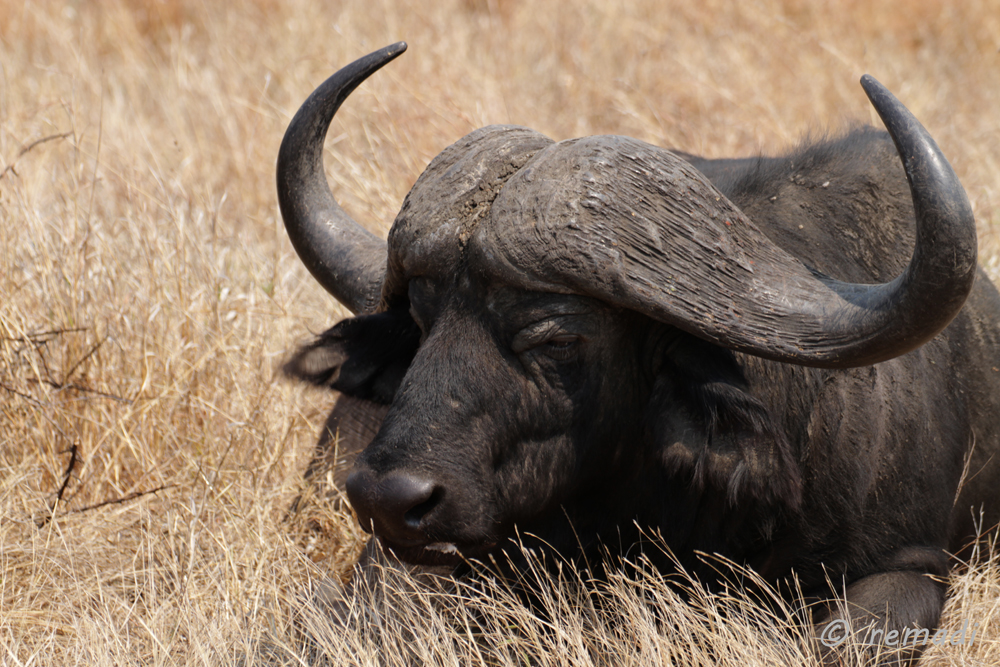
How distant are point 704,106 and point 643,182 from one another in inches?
213

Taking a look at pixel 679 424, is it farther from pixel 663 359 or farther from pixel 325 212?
pixel 325 212

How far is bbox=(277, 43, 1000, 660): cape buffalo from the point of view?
228 cm

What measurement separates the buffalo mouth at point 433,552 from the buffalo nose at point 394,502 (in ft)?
0.11

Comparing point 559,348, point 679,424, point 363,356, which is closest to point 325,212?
point 363,356

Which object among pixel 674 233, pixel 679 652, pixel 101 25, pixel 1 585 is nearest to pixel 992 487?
pixel 679 652

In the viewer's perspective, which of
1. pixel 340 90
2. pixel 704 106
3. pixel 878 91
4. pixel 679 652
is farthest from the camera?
pixel 704 106

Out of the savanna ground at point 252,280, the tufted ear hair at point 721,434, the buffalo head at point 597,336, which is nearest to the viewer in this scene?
the buffalo head at point 597,336

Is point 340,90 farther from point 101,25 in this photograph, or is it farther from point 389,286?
point 101,25

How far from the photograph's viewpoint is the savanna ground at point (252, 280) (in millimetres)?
2863

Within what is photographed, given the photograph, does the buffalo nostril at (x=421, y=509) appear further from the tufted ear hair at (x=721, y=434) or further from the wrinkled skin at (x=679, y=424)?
the tufted ear hair at (x=721, y=434)

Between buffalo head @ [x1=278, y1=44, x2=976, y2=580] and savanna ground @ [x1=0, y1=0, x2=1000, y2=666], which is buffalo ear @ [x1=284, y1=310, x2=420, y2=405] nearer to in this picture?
buffalo head @ [x1=278, y1=44, x2=976, y2=580]

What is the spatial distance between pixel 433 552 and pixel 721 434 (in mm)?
754

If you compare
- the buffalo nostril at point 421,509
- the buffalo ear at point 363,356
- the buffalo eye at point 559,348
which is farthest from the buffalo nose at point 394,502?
the buffalo ear at point 363,356

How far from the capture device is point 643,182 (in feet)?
7.64
